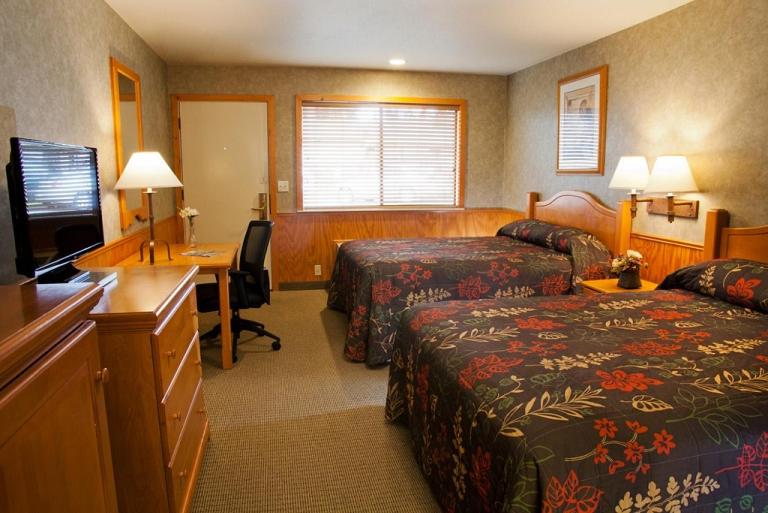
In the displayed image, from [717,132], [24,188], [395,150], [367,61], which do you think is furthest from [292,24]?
[717,132]

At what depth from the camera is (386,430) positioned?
266 cm

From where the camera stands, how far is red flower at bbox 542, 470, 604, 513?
132 centimetres

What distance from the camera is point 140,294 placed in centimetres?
184

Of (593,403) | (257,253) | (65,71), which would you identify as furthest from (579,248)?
(65,71)

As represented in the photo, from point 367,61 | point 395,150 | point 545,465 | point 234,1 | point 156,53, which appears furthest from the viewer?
point 395,150

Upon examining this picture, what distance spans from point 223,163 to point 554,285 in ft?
A: 11.4

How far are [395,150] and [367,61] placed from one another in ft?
3.33

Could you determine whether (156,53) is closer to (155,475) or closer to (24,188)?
(24,188)

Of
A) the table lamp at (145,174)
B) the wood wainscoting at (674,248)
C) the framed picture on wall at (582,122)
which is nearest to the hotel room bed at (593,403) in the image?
the wood wainscoting at (674,248)

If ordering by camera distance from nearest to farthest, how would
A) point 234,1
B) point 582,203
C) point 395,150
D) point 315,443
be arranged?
point 315,443 → point 234,1 → point 582,203 → point 395,150

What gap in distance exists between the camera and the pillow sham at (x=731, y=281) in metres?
2.38

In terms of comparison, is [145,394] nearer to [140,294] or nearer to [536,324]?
[140,294]

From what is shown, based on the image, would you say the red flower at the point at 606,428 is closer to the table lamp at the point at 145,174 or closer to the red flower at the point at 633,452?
the red flower at the point at 633,452

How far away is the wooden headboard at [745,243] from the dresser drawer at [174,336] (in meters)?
2.85
